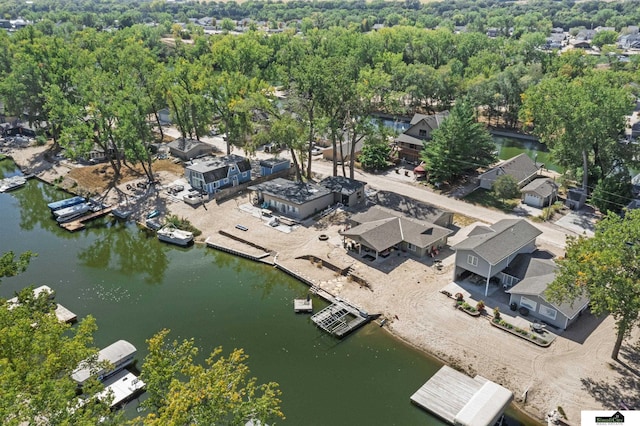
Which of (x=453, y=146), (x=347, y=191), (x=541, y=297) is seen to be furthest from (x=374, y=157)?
(x=541, y=297)

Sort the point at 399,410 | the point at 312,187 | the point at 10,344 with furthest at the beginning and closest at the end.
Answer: the point at 312,187 → the point at 399,410 → the point at 10,344

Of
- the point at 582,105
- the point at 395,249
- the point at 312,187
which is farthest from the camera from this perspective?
the point at 312,187

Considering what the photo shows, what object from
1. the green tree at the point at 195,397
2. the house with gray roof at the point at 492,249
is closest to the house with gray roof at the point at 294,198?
the house with gray roof at the point at 492,249

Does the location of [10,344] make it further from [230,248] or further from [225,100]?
[225,100]

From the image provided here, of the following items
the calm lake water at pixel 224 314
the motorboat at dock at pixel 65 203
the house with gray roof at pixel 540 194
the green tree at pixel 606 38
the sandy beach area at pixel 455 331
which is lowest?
the calm lake water at pixel 224 314

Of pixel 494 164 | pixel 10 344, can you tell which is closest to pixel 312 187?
pixel 494 164

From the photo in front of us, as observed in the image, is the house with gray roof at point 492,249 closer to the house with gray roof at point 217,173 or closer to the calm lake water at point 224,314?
the calm lake water at point 224,314

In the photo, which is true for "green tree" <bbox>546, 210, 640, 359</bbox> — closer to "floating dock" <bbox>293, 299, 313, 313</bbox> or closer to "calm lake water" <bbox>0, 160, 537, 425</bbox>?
"calm lake water" <bbox>0, 160, 537, 425</bbox>

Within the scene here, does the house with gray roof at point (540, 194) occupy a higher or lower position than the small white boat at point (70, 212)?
higher
